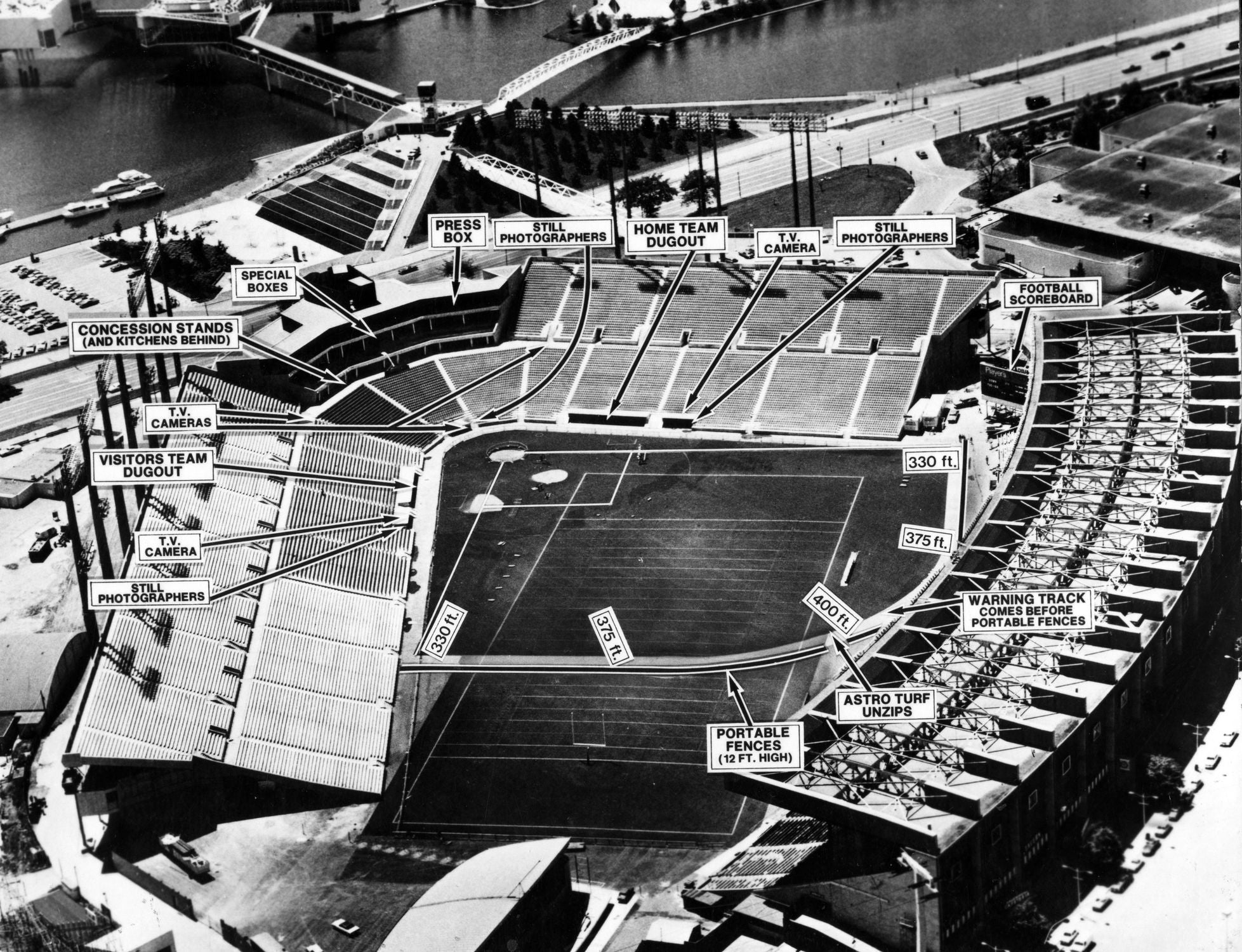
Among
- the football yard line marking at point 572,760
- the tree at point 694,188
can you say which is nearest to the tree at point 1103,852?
Answer: the football yard line marking at point 572,760

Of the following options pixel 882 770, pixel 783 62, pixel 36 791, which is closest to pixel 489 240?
pixel 783 62

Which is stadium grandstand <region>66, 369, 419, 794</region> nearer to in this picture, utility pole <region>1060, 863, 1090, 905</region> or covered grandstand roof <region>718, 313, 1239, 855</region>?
covered grandstand roof <region>718, 313, 1239, 855</region>

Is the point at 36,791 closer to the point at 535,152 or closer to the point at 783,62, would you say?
the point at 535,152

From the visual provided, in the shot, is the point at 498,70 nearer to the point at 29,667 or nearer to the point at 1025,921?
the point at 29,667

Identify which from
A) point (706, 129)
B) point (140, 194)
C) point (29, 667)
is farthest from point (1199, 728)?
point (140, 194)

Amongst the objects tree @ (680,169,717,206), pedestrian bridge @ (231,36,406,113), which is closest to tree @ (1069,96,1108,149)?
tree @ (680,169,717,206)

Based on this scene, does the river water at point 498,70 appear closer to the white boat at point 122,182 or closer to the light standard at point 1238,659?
the white boat at point 122,182
